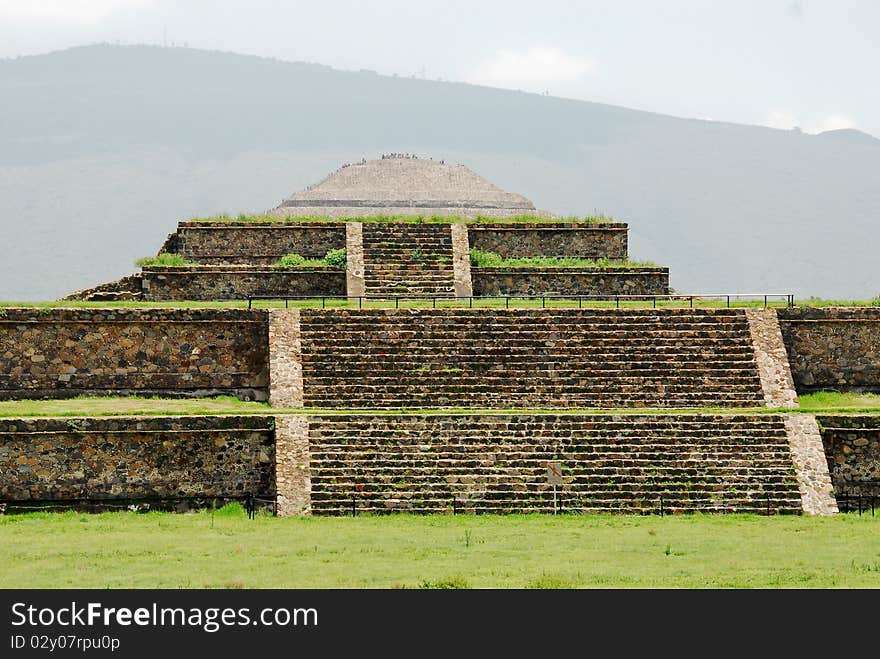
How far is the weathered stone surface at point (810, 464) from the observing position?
25.8 m

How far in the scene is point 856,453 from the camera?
89.9ft

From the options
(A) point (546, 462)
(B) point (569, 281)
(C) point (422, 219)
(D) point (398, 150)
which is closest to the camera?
(A) point (546, 462)

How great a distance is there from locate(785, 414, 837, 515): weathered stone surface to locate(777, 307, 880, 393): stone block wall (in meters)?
3.82

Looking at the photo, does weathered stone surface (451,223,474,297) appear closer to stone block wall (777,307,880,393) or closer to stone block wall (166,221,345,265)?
stone block wall (166,221,345,265)

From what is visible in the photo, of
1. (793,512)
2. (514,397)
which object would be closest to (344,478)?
(514,397)

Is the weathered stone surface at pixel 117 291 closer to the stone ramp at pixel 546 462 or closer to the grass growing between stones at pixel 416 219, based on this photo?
the grass growing between stones at pixel 416 219

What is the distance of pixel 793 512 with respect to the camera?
1013 inches

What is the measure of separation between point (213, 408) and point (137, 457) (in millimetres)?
2496

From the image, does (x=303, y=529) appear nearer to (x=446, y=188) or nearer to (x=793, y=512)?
(x=793, y=512)

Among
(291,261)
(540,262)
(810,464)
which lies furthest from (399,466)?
(540,262)

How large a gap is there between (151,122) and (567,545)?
142 meters

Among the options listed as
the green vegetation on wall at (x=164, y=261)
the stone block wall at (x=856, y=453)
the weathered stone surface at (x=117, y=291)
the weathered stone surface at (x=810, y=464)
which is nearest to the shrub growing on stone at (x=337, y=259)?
the green vegetation on wall at (x=164, y=261)

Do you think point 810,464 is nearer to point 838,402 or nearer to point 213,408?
point 838,402

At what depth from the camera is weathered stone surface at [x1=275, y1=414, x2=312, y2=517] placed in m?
25.2
